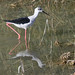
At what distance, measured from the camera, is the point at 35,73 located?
183 inches

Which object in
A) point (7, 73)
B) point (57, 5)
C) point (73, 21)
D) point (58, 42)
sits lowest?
point (7, 73)

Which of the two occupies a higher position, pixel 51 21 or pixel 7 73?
pixel 51 21

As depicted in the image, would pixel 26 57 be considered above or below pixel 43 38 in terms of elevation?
below

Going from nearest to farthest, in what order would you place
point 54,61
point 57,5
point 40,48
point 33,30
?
1. point 54,61
2. point 40,48
3. point 33,30
4. point 57,5

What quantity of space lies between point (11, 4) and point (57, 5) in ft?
4.86

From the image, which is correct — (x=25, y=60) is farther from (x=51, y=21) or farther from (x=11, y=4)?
(x=11, y=4)

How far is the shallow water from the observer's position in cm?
485

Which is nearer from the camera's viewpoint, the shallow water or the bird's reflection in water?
the shallow water

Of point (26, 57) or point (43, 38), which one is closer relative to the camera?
point (26, 57)

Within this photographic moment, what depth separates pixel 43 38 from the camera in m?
6.40

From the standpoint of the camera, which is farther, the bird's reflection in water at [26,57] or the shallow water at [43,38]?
the bird's reflection in water at [26,57]

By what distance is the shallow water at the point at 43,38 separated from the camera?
15.9ft

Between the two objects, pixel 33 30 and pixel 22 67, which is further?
pixel 33 30

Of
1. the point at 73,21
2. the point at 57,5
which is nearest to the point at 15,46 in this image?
the point at 73,21
